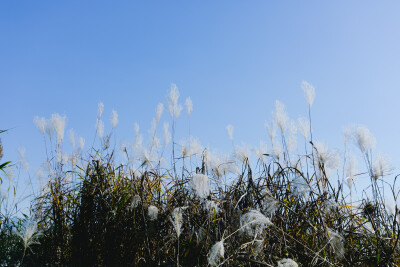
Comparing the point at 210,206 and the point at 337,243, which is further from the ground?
the point at 210,206

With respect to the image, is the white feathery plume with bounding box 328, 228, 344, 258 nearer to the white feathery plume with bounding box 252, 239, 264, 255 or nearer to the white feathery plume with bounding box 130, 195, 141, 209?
the white feathery plume with bounding box 252, 239, 264, 255

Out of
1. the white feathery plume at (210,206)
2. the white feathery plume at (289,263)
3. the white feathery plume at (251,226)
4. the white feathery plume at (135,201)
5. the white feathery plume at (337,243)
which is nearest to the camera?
the white feathery plume at (289,263)

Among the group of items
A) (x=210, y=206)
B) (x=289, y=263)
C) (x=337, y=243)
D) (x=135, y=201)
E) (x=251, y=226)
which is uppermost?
(x=135, y=201)

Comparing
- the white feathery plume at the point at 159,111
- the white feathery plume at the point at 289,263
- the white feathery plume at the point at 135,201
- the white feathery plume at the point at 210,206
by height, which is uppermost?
the white feathery plume at the point at 159,111

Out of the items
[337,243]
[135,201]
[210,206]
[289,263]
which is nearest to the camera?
[289,263]

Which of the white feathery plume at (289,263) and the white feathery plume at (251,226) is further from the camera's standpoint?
the white feathery plume at (251,226)

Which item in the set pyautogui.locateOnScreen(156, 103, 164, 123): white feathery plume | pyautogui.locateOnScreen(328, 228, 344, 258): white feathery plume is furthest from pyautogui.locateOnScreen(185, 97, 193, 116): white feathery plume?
pyautogui.locateOnScreen(328, 228, 344, 258): white feathery plume

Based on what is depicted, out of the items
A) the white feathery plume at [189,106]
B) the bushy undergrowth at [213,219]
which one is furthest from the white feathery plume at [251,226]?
the white feathery plume at [189,106]

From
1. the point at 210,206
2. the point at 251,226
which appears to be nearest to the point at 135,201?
Result: the point at 210,206

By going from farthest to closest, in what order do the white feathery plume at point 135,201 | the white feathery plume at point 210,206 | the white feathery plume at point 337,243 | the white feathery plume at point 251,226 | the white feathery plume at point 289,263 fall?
the white feathery plume at point 135,201, the white feathery plume at point 210,206, the white feathery plume at point 337,243, the white feathery plume at point 251,226, the white feathery plume at point 289,263

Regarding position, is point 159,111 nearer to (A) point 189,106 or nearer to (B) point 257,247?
(A) point 189,106

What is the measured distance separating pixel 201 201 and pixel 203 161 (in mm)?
497

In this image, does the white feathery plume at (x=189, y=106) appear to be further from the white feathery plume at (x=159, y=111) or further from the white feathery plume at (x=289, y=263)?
the white feathery plume at (x=289, y=263)

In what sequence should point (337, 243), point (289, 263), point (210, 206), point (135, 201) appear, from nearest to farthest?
point (289, 263), point (337, 243), point (210, 206), point (135, 201)
